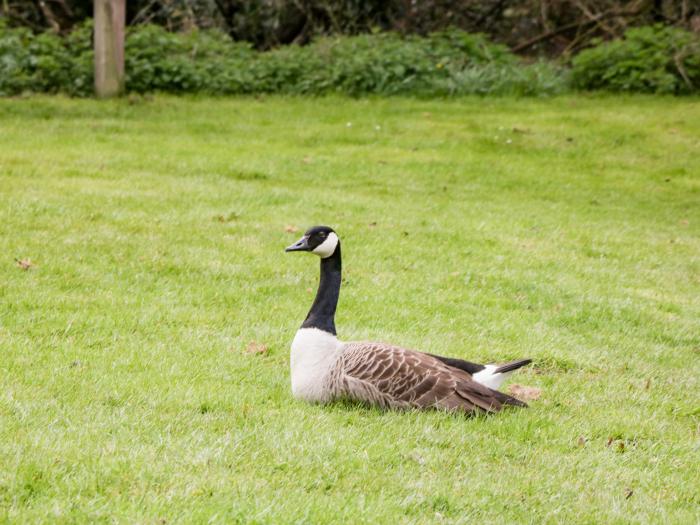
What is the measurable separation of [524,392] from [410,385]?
1.15 meters

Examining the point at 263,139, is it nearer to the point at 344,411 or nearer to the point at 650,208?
the point at 650,208

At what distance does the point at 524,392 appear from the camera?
21.7ft

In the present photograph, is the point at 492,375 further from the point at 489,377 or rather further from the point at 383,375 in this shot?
the point at 383,375

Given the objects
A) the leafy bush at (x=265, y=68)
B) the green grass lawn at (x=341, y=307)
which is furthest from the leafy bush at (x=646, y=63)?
the green grass lawn at (x=341, y=307)

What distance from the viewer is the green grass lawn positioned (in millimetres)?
4824

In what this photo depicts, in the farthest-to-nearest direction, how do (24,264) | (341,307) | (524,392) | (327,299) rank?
1. (24,264)
2. (341,307)
3. (524,392)
4. (327,299)

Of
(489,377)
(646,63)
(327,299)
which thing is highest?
(646,63)

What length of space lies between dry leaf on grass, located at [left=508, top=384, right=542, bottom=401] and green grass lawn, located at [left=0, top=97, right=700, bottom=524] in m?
0.17

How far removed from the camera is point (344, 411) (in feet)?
19.6

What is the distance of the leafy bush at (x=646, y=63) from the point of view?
2005 cm

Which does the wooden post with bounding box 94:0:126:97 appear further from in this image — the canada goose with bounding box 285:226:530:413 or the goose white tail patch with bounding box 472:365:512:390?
the goose white tail patch with bounding box 472:365:512:390

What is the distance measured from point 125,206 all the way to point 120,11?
26.0ft

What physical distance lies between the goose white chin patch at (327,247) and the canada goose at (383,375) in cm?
11

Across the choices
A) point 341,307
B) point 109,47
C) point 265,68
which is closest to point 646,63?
point 265,68
